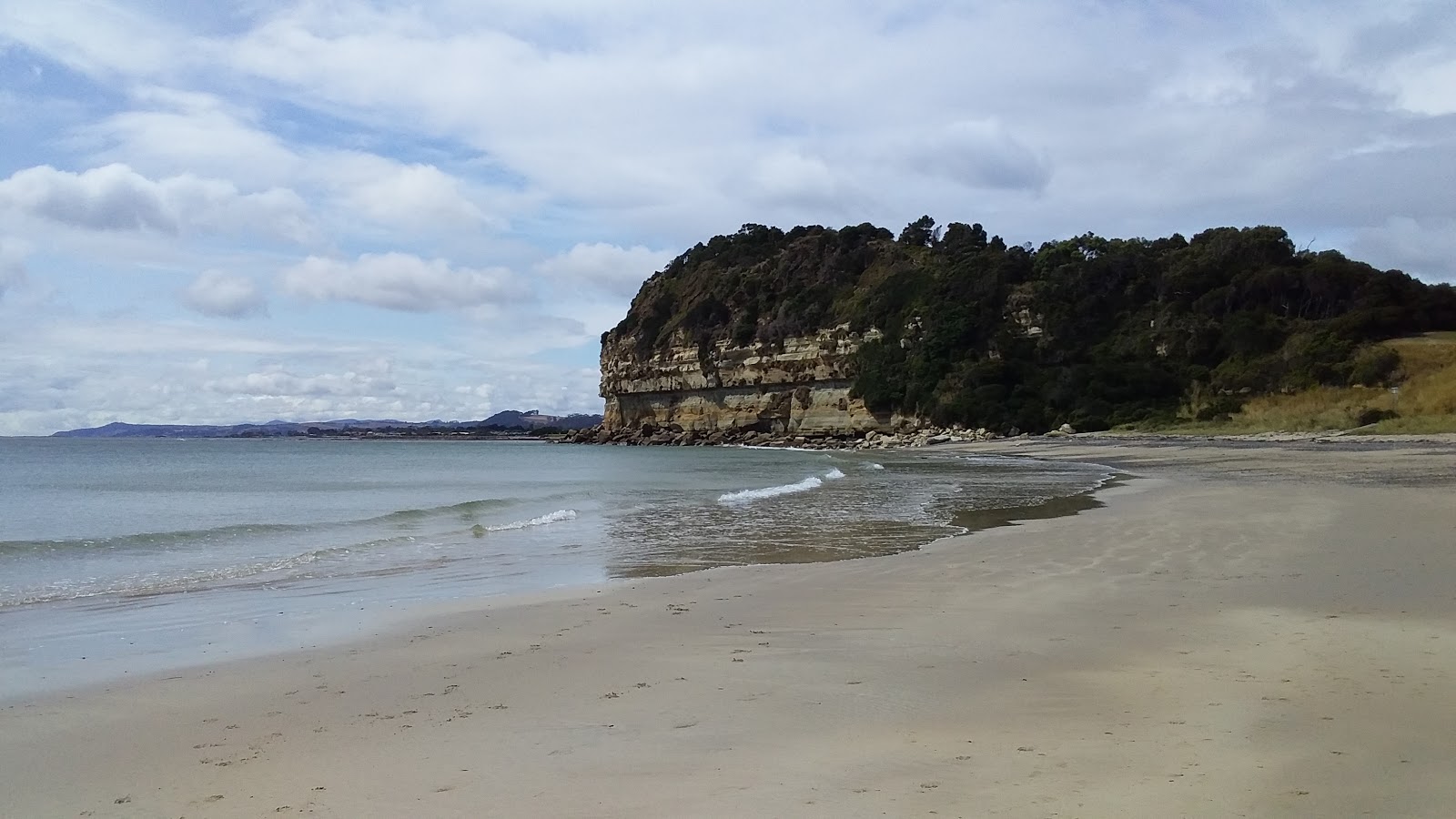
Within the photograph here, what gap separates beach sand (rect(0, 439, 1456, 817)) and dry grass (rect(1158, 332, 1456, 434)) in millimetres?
35576

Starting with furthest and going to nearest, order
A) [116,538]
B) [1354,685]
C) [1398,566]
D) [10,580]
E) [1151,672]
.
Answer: [116,538], [10,580], [1398,566], [1151,672], [1354,685]

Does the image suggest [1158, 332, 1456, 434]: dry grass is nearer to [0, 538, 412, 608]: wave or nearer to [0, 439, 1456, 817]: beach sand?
[0, 439, 1456, 817]: beach sand

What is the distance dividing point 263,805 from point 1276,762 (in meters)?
4.17

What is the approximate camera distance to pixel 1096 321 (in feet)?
237

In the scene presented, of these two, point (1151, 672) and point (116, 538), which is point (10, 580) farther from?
point (1151, 672)

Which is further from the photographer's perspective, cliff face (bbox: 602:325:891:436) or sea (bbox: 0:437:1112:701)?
cliff face (bbox: 602:325:891:436)

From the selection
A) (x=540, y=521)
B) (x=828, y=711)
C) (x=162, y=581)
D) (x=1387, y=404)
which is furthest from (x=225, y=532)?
(x=1387, y=404)

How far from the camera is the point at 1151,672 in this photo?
5633 millimetres

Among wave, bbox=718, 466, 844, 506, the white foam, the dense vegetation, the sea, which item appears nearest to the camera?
the sea

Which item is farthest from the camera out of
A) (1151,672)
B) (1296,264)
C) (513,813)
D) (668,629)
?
(1296,264)

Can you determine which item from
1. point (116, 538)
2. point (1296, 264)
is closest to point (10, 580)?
point (116, 538)

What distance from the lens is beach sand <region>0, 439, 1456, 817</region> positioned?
386cm

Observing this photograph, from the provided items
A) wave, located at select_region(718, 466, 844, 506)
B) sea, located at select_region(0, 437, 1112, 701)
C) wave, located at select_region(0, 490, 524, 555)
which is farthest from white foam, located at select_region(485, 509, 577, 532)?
wave, located at select_region(718, 466, 844, 506)

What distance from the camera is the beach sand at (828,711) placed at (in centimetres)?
386
